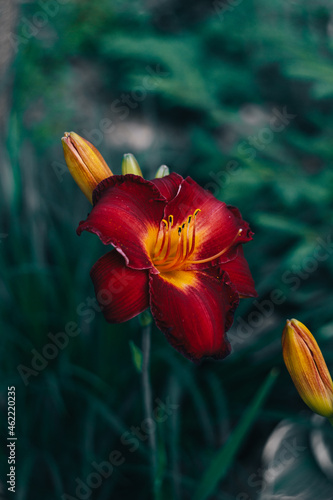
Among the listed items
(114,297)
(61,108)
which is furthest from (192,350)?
(61,108)

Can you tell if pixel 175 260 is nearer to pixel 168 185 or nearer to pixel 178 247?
pixel 178 247

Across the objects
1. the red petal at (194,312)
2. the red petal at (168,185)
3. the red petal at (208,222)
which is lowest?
the red petal at (194,312)

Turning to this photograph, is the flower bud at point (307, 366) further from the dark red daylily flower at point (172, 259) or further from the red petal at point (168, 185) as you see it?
the red petal at point (168, 185)

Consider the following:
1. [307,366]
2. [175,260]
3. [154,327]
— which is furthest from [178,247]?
[154,327]

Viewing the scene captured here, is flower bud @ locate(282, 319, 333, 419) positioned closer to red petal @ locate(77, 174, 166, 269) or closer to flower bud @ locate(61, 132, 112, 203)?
red petal @ locate(77, 174, 166, 269)


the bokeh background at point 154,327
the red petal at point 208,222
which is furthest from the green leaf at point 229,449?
the red petal at point 208,222

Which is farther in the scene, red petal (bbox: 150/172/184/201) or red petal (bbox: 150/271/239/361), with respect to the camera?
red petal (bbox: 150/172/184/201)

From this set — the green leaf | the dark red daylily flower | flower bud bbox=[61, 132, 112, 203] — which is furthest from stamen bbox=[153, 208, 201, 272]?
the green leaf
